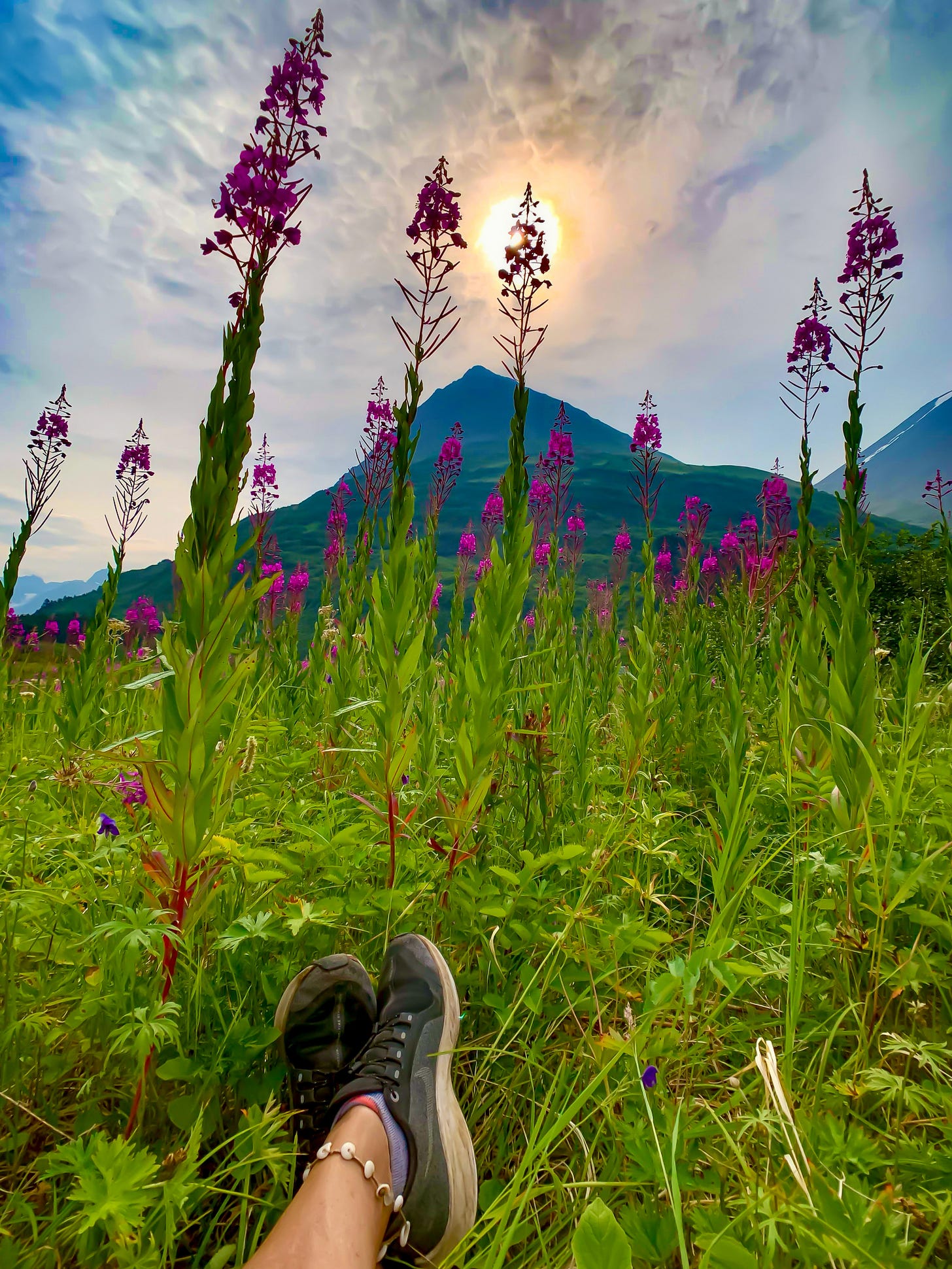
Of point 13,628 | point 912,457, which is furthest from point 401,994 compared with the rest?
point 912,457

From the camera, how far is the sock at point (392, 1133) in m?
1.20

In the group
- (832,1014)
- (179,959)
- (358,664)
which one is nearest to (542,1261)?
(832,1014)

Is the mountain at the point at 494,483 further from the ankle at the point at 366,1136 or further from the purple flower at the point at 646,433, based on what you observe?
the ankle at the point at 366,1136

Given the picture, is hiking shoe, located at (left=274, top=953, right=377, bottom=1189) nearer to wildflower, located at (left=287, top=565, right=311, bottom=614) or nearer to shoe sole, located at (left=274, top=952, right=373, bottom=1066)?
shoe sole, located at (left=274, top=952, right=373, bottom=1066)

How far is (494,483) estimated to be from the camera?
150 ft

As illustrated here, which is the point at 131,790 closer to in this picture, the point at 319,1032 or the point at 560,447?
the point at 319,1032

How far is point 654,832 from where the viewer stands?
2127 mm

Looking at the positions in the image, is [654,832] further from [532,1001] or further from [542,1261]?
[542,1261]

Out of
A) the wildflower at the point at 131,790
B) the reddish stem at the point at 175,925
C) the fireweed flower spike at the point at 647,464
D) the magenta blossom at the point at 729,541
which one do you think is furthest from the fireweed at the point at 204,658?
the magenta blossom at the point at 729,541

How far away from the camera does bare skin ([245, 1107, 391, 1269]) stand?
96cm

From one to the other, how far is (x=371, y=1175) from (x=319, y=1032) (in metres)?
0.32

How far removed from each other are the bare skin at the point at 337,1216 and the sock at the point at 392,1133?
0.01 metres

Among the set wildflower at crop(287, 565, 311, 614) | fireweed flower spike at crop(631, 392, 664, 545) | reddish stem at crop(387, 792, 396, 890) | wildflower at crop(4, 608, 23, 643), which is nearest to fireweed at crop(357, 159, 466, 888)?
reddish stem at crop(387, 792, 396, 890)

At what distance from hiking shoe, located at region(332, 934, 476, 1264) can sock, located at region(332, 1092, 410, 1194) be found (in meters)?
0.01
